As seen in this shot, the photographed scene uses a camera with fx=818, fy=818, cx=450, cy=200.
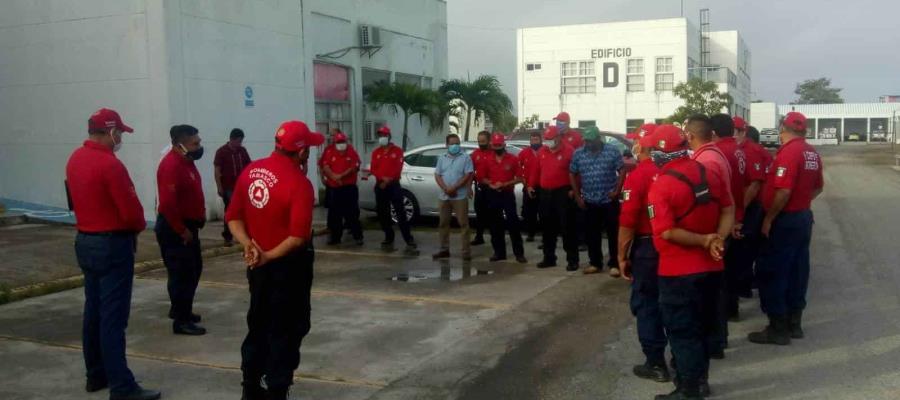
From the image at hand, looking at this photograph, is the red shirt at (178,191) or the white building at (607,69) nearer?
the red shirt at (178,191)

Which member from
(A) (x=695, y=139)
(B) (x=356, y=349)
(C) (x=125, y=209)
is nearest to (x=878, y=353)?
(A) (x=695, y=139)

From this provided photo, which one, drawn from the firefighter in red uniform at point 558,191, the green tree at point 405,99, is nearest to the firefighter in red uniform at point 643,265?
the firefighter in red uniform at point 558,191

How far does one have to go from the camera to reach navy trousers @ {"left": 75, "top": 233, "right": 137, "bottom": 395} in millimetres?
5133

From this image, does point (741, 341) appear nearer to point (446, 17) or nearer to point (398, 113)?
point (398, 113)

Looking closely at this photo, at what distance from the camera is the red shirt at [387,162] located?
462 inches

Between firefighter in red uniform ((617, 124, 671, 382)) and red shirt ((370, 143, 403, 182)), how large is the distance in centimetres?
625

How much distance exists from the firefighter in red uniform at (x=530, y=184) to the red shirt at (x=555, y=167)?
849 millimetres

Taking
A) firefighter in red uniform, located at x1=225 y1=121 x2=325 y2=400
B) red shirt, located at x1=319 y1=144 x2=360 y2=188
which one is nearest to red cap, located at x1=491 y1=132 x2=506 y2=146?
red shirt, located at x1=319 y1=144 x2=360 y2=188

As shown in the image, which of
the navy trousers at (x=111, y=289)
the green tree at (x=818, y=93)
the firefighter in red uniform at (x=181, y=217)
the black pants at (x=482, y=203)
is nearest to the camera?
the navy trousers at (x=111, y=289)

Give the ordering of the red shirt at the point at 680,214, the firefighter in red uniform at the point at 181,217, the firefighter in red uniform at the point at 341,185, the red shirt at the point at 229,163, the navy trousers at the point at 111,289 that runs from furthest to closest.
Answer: the firefighter in red uniform at the point at 341,185 < the red shirt at the point at 229,163 < the firefighter in red uniform at the point at 181,217 < the navy trousers at the point at 111,289 < the red shirt at the point at 680,214

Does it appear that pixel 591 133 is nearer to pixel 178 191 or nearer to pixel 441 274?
pixel 441 274

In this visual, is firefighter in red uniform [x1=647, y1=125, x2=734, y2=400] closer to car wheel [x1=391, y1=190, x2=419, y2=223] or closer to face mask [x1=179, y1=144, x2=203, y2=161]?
face mask [x1=179, y1=144, x2=203, y2=161]

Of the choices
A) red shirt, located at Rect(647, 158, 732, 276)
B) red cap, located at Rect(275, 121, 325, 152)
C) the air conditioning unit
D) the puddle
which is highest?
the air conditioning unit

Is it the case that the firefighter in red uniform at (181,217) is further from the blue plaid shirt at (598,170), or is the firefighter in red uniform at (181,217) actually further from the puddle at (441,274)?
the blue plaid shirt at (598,170)
